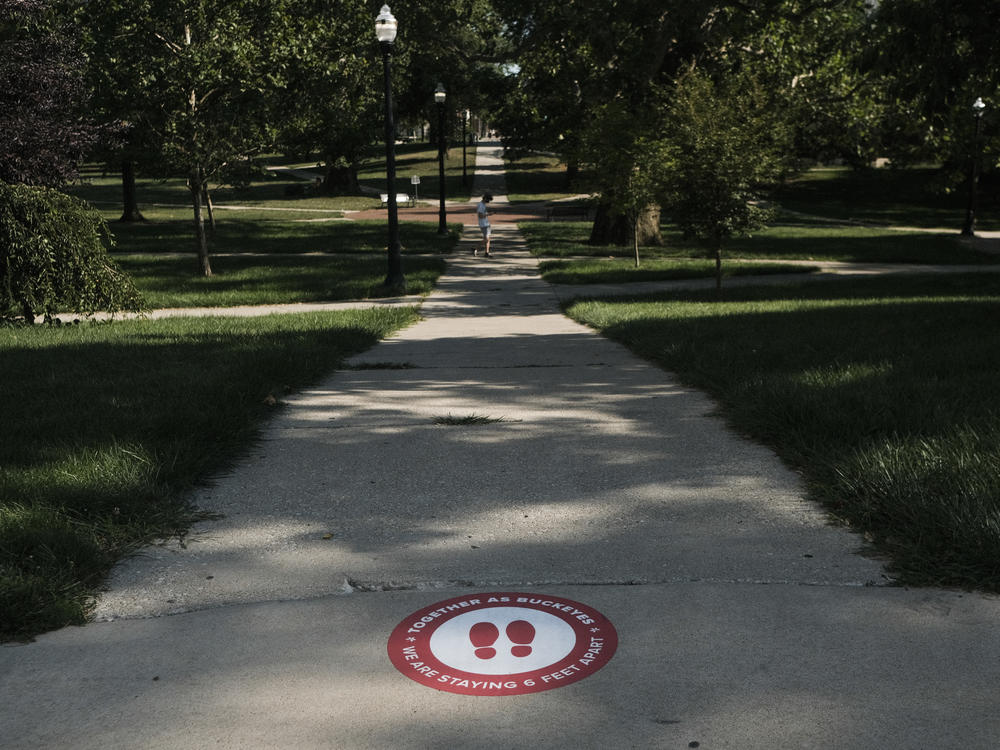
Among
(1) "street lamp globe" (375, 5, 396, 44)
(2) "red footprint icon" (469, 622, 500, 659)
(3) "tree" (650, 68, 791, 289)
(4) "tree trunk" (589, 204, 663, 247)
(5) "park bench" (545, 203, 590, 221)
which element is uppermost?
(1) "street lamp globe" (375, 5, 396, 44)

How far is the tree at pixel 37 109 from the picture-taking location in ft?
44.2

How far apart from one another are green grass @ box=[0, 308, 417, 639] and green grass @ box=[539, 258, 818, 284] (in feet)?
28.8

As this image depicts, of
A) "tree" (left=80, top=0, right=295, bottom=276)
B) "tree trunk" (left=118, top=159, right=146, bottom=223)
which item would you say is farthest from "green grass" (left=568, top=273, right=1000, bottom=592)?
"tree trunk" (left=118, top=159, right=146, bottom=223)

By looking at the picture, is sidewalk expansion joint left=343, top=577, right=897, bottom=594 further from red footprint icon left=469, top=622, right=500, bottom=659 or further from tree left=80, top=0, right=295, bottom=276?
tree left=80, top=0, right=295, bottom=276

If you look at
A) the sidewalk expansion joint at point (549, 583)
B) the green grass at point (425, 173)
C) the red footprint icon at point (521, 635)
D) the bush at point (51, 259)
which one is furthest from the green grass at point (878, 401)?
the green grass at point (425, 173)

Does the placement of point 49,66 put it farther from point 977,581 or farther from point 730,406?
point 977,581

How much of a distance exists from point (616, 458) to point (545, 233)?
2598 centimetres

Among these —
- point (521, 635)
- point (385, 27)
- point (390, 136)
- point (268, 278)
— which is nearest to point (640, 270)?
point (390, 136)

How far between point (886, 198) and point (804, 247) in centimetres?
2249

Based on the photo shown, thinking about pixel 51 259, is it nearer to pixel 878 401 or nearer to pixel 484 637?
pixel 878 401

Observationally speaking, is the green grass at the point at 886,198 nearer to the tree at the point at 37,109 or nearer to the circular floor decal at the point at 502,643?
the tree at the point at 37,109

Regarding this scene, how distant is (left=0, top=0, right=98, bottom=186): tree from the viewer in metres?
13.5

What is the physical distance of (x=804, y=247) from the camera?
26016 millimetres

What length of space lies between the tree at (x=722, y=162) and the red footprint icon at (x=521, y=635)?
12.5 m
